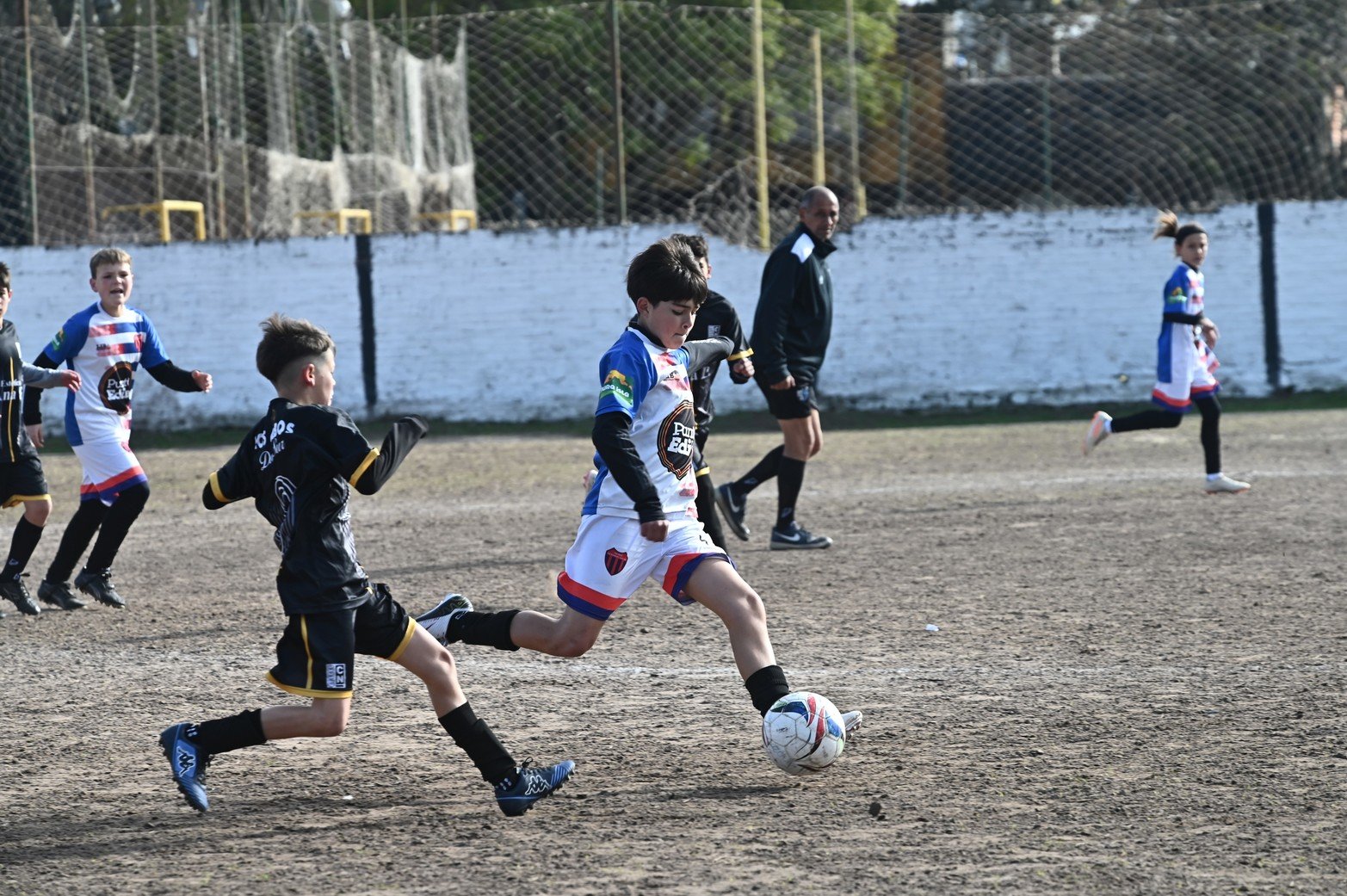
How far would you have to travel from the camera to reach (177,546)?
9836 millimetres

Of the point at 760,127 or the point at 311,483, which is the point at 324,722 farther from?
the point at 760,127

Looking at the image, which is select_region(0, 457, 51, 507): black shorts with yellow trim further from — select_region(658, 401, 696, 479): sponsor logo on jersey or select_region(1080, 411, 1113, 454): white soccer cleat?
select_region(1080, 411, 1113, 454): white soccer cleat

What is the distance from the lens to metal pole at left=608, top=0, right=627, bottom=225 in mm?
17609

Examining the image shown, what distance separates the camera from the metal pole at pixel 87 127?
18030 mm

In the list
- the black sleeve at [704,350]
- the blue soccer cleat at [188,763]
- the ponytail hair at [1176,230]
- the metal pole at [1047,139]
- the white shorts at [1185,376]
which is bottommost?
the blue soccer cleat at [188,763]

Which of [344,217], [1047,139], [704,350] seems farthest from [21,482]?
[1047,139]

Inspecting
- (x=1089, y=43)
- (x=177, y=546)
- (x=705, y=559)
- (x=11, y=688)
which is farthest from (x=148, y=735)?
(x=1089, y=43)

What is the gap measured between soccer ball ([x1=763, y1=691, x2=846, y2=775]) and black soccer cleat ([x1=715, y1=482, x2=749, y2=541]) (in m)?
4.73

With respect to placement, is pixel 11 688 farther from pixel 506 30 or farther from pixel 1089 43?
pixel 1089 43

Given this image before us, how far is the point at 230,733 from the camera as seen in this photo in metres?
4.47

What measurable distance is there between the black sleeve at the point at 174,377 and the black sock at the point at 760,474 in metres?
3.32

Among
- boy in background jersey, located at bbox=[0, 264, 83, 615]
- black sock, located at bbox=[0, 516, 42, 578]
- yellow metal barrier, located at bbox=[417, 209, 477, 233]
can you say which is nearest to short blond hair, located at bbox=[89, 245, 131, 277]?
boy in background jersey, located at bbox=[0, 264, 83, 615]

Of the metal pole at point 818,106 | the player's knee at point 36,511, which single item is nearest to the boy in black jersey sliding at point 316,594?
the player's knee at point 36,511

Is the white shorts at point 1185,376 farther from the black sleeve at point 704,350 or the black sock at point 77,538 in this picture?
the black sock at point 77,538
